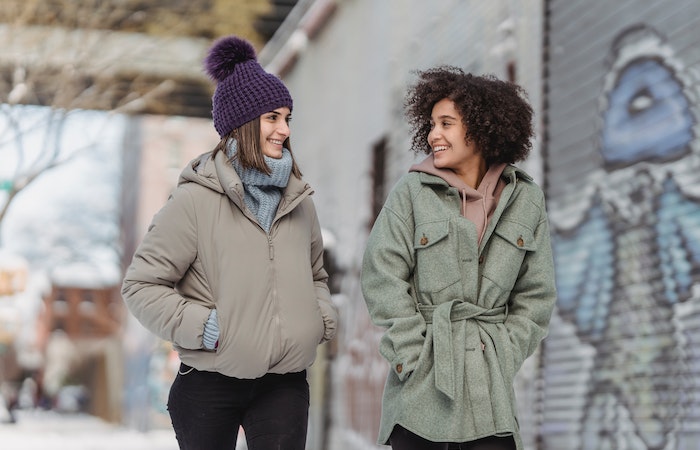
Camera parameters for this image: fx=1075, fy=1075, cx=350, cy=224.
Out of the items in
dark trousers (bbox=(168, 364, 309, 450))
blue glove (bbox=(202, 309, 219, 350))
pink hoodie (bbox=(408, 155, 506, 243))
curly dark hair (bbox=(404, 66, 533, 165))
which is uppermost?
curly dark hair (bbox=(404, 66, 533, 165))

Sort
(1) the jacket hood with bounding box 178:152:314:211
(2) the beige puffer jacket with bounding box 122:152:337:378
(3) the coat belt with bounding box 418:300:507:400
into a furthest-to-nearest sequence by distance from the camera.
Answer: (1) the jacket hood with bounding box 178:152:314:211, (2) the beige puffer jacket with bounding box 122:152:337:378, (3) the coat belt with bounding box 418:300:507:400

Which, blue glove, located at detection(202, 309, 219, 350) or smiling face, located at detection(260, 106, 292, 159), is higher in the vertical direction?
smiling face, located at detection(260, 106, 292, 159)

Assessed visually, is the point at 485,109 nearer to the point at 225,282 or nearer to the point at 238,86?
the point at 238,86

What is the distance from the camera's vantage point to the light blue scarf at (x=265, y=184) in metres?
3.88

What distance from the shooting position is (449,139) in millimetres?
3814

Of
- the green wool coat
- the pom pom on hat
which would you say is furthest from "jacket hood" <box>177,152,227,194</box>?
the green wool coat

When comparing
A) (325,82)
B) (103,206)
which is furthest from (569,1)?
(103,206)

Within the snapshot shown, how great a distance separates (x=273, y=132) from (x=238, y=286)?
1.94 feet

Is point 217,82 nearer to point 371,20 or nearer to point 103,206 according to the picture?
point 371,20

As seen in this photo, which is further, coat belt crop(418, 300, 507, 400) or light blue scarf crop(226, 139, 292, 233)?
light blue scarf crop(226, 139, 292, 233)

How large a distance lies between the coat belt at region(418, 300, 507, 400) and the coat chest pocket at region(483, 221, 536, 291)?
111mm

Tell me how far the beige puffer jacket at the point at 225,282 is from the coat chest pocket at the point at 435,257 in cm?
48

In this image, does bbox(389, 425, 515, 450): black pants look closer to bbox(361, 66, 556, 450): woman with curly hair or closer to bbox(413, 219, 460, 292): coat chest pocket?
bbox(361, 66, 556, 450): woman with curly hair

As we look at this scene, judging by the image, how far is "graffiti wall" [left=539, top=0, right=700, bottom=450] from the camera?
5633 millimetres
